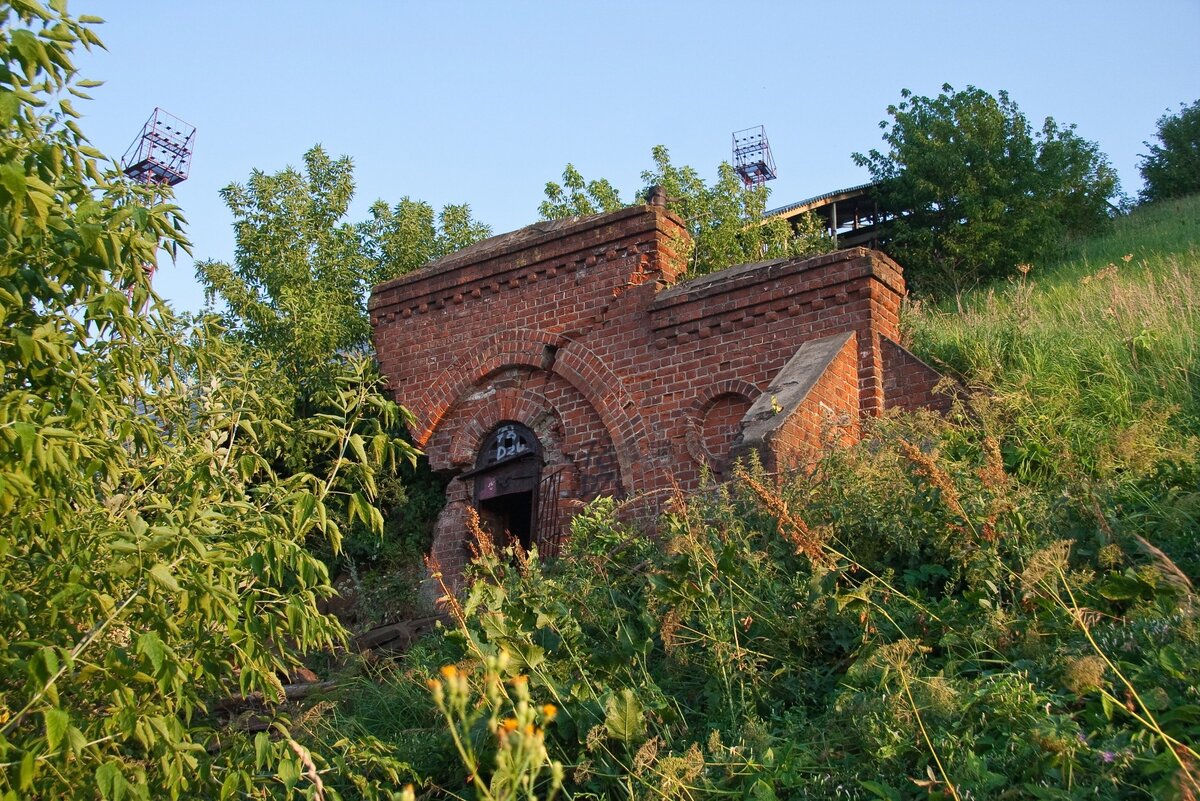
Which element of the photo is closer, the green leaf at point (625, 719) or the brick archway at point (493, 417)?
the green leaf at point (625, 719)

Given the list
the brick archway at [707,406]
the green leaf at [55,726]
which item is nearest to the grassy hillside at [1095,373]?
the brick archway at [707,406]

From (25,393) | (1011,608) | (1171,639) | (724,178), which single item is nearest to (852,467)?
(1011,608)

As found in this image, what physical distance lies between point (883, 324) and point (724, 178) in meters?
11.4

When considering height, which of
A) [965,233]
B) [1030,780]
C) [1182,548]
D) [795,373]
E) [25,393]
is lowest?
[1030,780]

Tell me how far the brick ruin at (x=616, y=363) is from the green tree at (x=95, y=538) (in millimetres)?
4682

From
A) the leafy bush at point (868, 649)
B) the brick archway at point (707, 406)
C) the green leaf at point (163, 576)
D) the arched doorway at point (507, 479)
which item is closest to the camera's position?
the green leaf at point (163, 576)

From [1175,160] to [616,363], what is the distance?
23167mm

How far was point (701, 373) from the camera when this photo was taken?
11.8 m

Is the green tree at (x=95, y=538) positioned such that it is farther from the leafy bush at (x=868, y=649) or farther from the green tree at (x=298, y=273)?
the green tree at (x=298, y=273)

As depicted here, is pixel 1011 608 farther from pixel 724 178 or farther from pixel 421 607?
pixel 724 178

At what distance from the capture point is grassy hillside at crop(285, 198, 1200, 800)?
5742mm

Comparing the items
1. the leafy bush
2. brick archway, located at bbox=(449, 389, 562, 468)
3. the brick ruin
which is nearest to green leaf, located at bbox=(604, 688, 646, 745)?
the leafy bush

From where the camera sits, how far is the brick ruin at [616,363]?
11.0 m

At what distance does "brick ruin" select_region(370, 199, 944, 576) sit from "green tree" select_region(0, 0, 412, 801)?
184 inches
